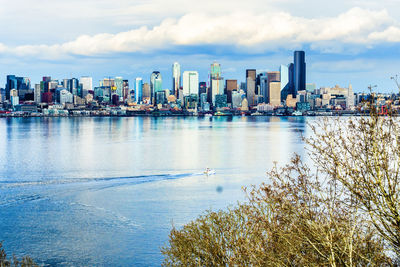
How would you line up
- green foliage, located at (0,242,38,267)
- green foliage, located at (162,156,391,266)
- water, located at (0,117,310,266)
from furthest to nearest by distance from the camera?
1. water, located at (0,117,310,266)
2. green foliage, located at (0,242,38,267)
3. green foliage, located at (162,156,391,266)

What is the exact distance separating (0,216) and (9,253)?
6.67 meters

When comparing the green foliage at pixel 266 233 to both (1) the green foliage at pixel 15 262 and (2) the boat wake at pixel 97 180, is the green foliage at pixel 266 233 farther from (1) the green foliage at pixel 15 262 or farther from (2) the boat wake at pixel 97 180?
(2) the boat wake at pixel 97 180

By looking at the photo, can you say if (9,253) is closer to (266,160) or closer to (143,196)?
(143,196)

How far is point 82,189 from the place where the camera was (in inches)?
1369

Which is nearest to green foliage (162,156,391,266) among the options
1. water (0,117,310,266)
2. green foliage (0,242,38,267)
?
water (0,117,310,266)

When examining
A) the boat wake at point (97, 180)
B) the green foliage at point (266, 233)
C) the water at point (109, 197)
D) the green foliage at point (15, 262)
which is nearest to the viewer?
the green foliage at point (266, 233)

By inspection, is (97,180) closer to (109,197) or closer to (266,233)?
(109,197)

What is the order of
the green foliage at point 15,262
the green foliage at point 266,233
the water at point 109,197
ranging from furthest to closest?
the water at point 109,197
the green foliage at point 15,262
the green foliage at point 266,233

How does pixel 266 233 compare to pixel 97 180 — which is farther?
pixel 97 180

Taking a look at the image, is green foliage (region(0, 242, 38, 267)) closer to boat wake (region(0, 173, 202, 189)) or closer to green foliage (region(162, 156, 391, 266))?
green foliage (region(162, 156, 391, 266))

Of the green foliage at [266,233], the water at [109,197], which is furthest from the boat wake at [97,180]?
the green foliage at [266,233]

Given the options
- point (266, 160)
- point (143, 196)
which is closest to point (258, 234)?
point (143, 196)

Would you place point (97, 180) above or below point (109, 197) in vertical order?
above

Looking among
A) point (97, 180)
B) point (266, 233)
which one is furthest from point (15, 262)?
point (97, 180)
